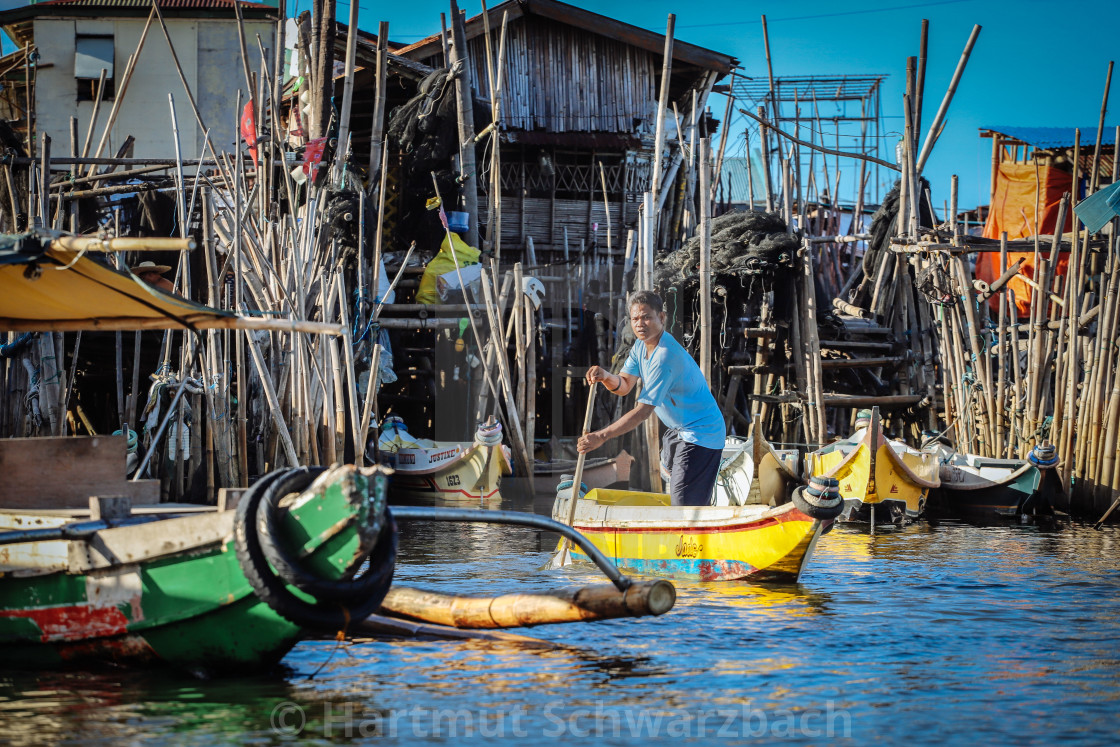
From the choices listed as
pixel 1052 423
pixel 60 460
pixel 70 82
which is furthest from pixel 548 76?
pixel 60 460

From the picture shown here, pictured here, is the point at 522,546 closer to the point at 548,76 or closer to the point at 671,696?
the point at 671,696

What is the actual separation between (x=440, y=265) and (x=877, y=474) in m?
6.60

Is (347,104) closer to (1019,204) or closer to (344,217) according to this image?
(344,217)

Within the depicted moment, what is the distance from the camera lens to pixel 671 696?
4.75 metres

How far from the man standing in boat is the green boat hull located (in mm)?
2649

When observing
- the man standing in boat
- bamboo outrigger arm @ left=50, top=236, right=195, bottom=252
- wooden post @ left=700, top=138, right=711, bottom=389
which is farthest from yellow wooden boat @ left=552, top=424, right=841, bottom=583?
bamboo outrigger arm @ left=50, top=236, right=195, bottom=252

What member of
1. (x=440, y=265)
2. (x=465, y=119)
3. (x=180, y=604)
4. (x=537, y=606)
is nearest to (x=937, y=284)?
(x=440, y=265)

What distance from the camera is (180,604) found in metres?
4.63

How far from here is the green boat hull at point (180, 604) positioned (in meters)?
4.34

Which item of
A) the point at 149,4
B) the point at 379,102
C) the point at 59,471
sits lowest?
the point at 59,471

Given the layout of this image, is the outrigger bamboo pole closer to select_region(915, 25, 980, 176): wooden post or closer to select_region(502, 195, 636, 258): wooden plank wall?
select_region(915, 25, 980, 176): wooden post

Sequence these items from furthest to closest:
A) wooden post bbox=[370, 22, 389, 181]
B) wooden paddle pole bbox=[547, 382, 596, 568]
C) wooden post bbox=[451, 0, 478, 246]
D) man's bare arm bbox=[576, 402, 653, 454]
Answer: wooden post bbox=[451, 0, 478, 246], wooden post bbox=[370, 22, 389, 181], wooden paddle pole bbox=[547, 382, 596, 568], man's bare arm bbox=[576, 402, 653, 454]

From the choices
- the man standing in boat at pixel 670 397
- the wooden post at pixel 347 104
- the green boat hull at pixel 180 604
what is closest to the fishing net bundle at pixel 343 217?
the wooden post at pixel 347 104

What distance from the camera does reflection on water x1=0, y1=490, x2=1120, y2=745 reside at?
170 inches
